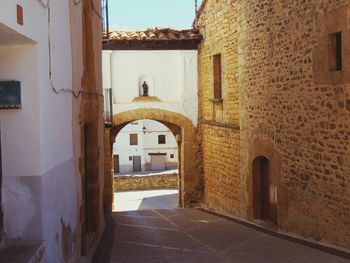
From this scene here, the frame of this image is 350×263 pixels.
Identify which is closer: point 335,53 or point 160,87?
point 335,53

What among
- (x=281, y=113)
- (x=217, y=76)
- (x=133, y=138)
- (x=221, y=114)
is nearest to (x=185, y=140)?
(x=221, y=114)

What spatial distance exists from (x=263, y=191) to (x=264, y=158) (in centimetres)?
76

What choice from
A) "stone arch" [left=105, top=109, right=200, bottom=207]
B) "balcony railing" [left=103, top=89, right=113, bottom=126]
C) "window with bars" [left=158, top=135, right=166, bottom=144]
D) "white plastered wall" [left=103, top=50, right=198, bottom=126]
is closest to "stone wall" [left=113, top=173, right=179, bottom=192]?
"window with bars" [left=158, top=135, right=166, bottom=144]

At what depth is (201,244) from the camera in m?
8.36

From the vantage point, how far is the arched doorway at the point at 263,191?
32.9 ft

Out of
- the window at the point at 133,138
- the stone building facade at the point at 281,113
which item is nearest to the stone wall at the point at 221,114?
the stone building facade at the point at 281,113

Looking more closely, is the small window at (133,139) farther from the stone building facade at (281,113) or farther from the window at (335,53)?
the window at (335,53)

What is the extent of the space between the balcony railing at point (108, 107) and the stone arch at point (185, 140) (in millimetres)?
287

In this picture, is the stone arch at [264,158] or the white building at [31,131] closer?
the white building at [31,131]

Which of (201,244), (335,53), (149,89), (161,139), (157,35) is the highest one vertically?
(157,35)

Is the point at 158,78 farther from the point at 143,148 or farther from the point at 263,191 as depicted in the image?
the point at 143,148

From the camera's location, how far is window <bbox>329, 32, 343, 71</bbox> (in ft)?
23.7

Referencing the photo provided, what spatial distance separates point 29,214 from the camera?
13.8 feet

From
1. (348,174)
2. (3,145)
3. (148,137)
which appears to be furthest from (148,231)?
(148,137)
